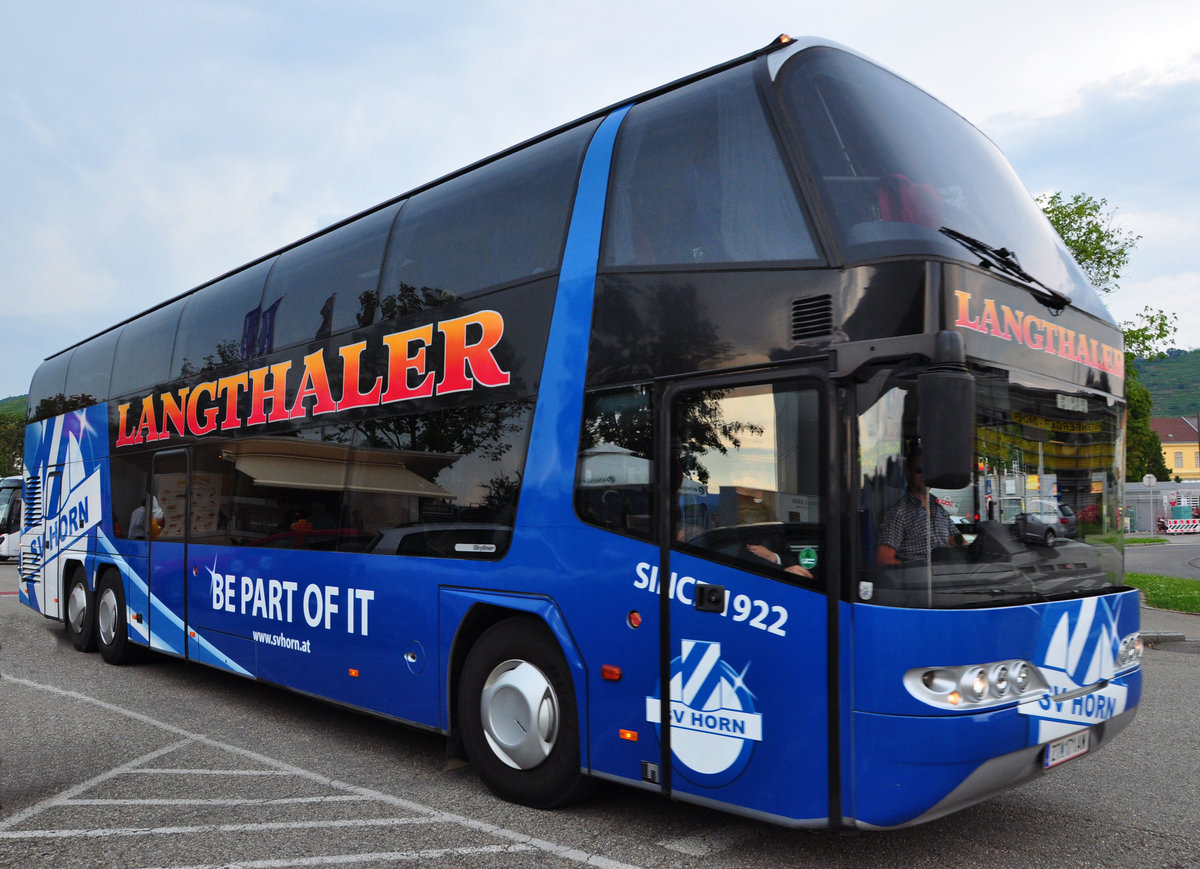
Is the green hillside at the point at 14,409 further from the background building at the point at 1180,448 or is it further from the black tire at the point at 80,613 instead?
the background building at the point at 1180,448

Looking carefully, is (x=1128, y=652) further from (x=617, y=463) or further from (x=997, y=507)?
(x=617, y=463)

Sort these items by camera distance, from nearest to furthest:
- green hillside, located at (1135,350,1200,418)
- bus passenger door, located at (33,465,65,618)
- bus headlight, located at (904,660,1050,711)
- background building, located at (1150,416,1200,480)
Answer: bus headlight, located at (904,660,1050,711) → bus passenger door, located at (33,465,65,618) → background building, located at (1150,416,1200,480) → green hillside, located at (1135,350,1200,418)

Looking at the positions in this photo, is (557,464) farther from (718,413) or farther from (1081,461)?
(1081,461)

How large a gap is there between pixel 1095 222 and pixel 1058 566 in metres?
17.9

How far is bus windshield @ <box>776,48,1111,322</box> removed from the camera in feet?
13.1

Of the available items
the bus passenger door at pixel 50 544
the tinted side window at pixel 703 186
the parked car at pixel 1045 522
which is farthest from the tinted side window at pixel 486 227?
the bus passenger door at pixel 50 544

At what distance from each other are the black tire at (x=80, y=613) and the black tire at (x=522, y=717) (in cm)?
739

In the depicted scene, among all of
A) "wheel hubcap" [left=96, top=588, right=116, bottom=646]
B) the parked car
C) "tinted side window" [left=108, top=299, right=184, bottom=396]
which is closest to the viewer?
the parked car

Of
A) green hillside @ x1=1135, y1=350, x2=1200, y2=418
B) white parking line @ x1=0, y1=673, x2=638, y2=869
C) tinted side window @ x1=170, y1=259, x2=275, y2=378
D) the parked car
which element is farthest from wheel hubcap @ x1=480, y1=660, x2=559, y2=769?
green hillside @ x1=1135, y1=350, x2=1200, y2=418

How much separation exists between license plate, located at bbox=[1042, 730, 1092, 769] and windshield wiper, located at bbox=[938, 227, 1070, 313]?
1893mm

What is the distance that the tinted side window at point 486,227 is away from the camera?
18.2ft

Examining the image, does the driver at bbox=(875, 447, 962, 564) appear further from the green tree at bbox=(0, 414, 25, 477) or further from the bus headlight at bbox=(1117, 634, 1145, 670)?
the green tree at bbox=(0, 414, 25, 477)

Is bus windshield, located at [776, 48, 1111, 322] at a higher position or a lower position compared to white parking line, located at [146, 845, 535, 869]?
higher

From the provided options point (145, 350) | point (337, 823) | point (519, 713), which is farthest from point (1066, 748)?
point (145, 350)
